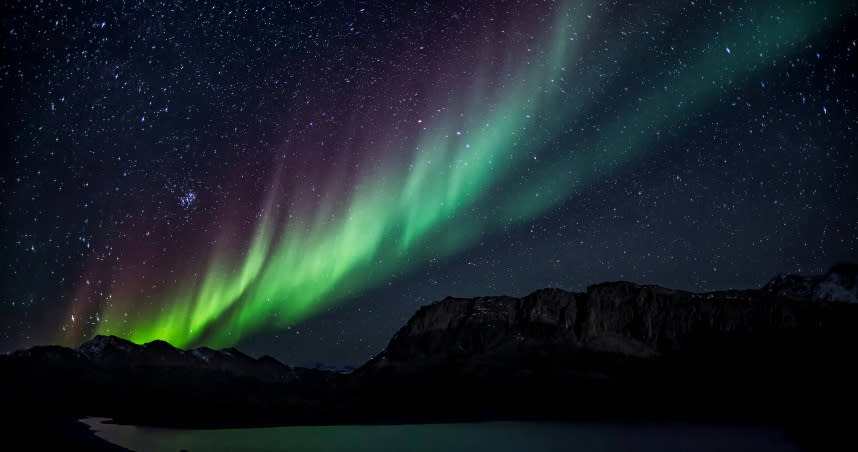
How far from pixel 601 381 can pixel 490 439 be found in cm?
8740

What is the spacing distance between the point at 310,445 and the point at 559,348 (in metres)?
136

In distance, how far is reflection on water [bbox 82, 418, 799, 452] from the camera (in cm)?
5547

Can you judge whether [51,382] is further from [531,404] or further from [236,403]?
[531,404]

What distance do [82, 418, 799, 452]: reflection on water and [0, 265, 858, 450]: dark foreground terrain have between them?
6.05 m

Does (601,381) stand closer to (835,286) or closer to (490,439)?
(490,439)

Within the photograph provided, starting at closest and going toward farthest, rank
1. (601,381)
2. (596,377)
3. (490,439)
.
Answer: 1. (490,439)
2. (601,381)
3. (596,377)

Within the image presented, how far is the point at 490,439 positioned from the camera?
68.6 m

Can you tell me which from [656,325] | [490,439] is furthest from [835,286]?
[490,439]

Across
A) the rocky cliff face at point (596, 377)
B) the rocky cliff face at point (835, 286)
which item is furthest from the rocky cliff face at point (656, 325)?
the rocky cliff face at point (835, 286)

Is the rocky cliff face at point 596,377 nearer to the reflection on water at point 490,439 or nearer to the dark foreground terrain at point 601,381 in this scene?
the dark foreground terrain at point 601,381

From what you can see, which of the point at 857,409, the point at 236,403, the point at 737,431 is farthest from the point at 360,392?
the point at 857,409

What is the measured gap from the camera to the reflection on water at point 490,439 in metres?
55.5

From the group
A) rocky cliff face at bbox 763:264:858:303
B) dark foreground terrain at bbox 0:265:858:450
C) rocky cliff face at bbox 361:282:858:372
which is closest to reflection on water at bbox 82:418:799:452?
dark foreground terrain at bbox 0:265:858:450

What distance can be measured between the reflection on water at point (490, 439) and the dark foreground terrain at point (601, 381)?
605 cm
